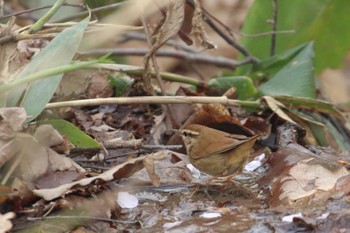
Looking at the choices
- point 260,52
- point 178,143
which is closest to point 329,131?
point 178,143

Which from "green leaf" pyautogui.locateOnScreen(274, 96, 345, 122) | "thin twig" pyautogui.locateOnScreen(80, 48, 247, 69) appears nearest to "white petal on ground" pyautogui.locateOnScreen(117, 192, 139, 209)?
"green leaf" pyautogui.locateOnScreen(274, 96, 345, 122)

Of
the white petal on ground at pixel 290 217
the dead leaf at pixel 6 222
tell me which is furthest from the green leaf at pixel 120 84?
the dead leaf at pixel 6 222

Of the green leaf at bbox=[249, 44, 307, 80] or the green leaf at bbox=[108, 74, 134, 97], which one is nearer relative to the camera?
the green leaf at bbox=[108, 74, 134, 97]

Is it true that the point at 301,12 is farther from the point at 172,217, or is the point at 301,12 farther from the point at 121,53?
the point at 172,217

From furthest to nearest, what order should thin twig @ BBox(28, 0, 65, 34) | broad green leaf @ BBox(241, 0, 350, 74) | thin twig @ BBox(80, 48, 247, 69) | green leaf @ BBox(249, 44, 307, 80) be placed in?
1. broad green leaf @ BBox(241, 0, 350, 74)
2. thin twig @ BBox(80, 48, 247, 69)
3. green leaf @ BBox(249, 44, 307, 80)
4. thin twig @ BBox(28, 0, 65, 34)

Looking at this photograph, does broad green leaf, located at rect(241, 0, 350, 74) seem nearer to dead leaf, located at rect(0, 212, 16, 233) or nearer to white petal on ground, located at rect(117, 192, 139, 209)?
white petal on ground, located at rect(117, 192, 139, 209)

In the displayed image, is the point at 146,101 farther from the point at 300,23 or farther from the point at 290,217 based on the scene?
the point at 300,23

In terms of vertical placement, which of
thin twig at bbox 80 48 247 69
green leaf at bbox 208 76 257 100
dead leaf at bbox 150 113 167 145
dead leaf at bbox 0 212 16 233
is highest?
dead leaf at bbox 0 212 16 233

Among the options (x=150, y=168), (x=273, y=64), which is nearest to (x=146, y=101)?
(x=150, y=168)
